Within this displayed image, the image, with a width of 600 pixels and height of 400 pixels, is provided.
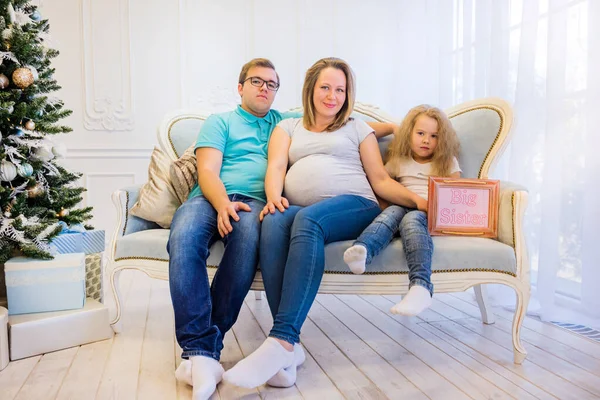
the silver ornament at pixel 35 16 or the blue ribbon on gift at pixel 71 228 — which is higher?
the silver ornament at pixel 35 16

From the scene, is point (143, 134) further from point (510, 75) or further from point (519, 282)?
point (519, 282)

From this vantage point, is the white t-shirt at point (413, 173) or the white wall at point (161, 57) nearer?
the white t-shirt at point (413, 173)

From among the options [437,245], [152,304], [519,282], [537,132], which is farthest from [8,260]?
[537,132]

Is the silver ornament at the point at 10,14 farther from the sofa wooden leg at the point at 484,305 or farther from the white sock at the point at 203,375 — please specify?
the sofa wooden leg at the point at 484,305

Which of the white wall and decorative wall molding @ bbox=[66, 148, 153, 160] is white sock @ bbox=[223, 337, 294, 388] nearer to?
the white wall

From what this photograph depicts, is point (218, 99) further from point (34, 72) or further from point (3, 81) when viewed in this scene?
point (3, 81)

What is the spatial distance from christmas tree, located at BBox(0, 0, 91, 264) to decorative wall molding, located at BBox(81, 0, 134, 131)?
1609 millimetres

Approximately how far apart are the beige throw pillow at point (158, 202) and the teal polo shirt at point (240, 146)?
11 cm

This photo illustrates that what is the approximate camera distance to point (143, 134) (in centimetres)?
388

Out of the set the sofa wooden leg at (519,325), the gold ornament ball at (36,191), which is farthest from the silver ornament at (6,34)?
the sofa wooden leg at (519,325)

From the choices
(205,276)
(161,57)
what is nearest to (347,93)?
(205,276)

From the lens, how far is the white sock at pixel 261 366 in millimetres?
1388

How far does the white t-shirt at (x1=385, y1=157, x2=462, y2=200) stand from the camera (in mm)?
2027

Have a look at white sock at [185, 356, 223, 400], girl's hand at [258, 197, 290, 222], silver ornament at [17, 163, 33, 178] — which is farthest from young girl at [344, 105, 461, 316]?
silver ornament at [17, 163, 33, 178]
